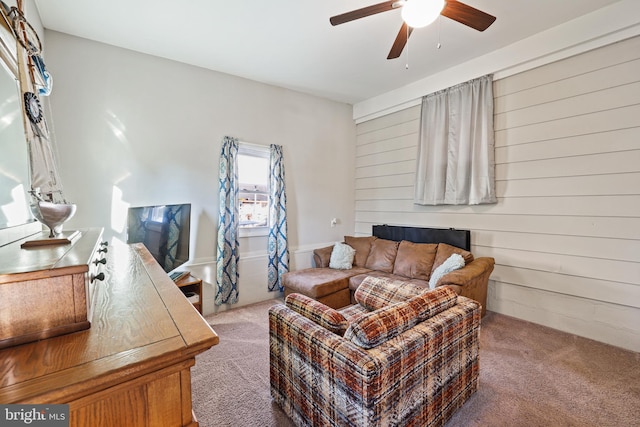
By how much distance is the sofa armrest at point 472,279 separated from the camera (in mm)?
2592

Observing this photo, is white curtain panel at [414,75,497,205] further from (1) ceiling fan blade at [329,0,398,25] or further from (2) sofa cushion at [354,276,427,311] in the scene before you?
(1) ceiling fan blade at [329,0,398,25]

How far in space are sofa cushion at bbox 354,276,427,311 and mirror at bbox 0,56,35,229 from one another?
2094 millimetres

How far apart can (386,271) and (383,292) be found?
1.65 m

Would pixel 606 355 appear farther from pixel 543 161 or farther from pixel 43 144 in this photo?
pixel 43 144

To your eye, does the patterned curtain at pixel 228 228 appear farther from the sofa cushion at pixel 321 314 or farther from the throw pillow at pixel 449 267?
the throw pillow at pixel 449 267

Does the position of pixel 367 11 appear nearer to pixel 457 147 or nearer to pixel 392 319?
pixel 392 319

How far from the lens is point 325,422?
148cm

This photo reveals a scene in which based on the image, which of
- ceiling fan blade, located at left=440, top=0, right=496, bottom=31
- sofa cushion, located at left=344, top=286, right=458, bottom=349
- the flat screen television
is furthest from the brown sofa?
ceiling fan blade, located at left=440, top=0, right=496, bottom=31

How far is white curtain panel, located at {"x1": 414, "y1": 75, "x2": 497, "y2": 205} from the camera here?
3299mm

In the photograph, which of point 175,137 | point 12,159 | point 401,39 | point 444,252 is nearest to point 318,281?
point 444,252

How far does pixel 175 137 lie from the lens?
3275mm

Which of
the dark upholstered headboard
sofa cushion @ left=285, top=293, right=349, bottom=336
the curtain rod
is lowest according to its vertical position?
sofa cushion @ left=285, top=293, right=349, bottom=336

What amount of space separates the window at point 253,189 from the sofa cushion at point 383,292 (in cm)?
210

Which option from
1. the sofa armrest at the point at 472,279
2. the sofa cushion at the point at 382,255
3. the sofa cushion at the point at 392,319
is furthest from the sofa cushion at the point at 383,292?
the sofa cushion at the point at 382,255
